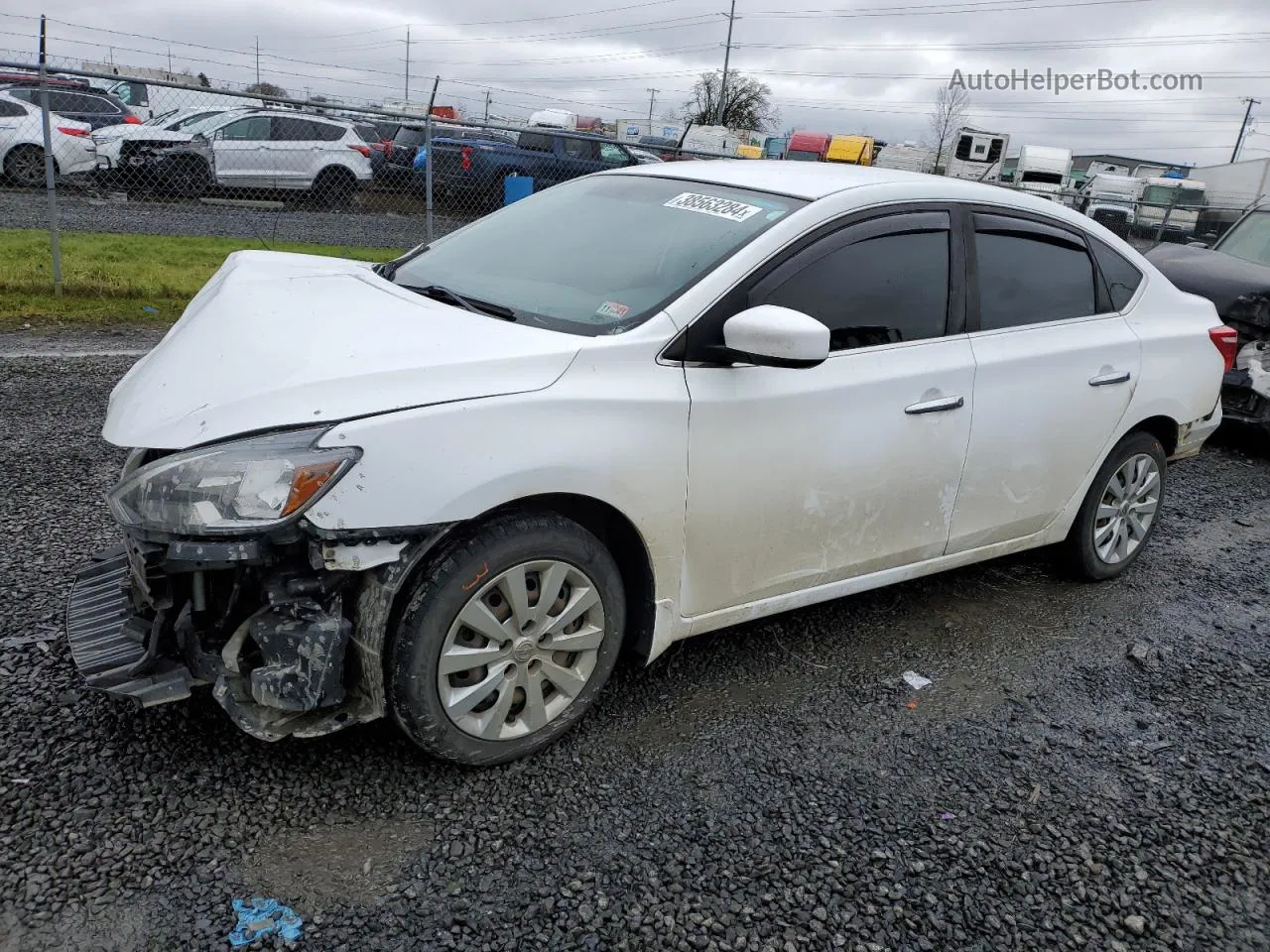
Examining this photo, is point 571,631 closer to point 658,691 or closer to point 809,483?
point 658,691

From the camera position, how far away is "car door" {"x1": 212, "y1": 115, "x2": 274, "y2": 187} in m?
14.6

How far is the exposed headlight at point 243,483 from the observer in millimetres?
2338

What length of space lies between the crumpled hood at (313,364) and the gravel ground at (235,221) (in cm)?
963

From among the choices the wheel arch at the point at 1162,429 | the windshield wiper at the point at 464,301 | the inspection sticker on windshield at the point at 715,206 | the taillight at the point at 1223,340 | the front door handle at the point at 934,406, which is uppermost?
the inspection sticker on windshield at the point at 715,206

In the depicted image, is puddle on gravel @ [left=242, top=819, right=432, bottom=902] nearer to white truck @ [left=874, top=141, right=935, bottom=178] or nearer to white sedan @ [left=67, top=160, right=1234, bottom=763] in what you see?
white sedan @ [left=67, top=160, right=1234, bottom=763]

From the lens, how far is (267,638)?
2.44 metres

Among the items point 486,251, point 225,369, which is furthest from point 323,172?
point 225,369

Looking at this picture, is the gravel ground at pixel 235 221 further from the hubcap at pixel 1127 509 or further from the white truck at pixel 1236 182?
the white truck at pixel 1236 182

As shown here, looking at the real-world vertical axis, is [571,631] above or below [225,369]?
below

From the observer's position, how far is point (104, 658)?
2.56 meters

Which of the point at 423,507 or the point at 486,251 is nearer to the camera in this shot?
the point at 423,507

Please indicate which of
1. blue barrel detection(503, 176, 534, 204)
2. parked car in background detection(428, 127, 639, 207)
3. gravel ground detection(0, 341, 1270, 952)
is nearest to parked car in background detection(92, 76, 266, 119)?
parked car in background detection(428, 127, 639, 207)

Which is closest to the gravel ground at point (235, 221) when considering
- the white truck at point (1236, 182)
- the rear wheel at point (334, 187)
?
the rear wheel at point (334, 187)

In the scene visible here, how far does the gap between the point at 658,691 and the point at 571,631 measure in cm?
65
